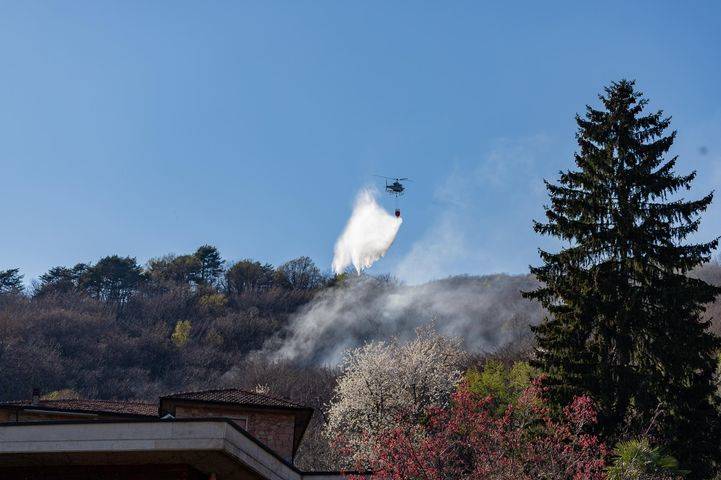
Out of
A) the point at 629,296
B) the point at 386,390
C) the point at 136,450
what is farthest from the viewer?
the point at 386,390

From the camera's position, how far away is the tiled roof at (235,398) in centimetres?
2909

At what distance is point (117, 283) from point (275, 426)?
101 m

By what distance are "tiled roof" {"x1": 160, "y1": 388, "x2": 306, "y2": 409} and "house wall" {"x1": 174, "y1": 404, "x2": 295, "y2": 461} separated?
0.28 m

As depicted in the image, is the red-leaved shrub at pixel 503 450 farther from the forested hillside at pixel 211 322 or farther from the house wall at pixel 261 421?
the forested hillside at pixel 211 322

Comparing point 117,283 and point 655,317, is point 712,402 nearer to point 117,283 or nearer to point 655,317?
point 655,317

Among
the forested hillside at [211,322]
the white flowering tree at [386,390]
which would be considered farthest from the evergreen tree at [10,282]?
the white flowering tree at [386,390]

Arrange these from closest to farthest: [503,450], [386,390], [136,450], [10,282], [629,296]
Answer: [136,450] → [503,450] → [629,296] → [386,390] → [10,282]

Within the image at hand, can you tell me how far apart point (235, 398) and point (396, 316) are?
107331 millimetres

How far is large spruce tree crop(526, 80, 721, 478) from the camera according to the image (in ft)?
89.6

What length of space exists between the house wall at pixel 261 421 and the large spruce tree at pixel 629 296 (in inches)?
367

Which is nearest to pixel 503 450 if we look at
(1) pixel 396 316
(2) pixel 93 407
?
(2) pixel 93 407

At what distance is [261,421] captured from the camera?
29219 millimetres

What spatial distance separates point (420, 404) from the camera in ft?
159

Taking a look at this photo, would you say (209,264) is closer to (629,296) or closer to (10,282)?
(10,282)
